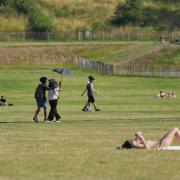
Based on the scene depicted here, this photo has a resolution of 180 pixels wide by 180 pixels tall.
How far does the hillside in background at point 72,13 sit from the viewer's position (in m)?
151

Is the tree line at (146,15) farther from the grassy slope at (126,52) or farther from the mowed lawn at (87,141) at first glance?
the mowed lawn at (87,141)

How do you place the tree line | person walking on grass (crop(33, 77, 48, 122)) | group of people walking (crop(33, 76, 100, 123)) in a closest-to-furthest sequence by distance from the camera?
group of people walking (crop(33, 76, 100, 123)) → person walking on grass (crop(33, 77, 48, 122)) → the tree line

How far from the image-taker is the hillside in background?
151m

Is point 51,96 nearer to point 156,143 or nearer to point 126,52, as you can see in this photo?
point 156,143

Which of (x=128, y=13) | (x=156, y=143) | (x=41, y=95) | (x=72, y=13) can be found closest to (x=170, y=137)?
(x=156, y=143)

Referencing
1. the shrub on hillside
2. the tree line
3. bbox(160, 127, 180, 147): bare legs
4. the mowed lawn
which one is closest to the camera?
the mowed lawn

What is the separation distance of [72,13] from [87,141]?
135567mm

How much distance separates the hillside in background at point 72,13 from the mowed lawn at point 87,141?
85427mm

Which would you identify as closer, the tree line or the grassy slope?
the grassy slope

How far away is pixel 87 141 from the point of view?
89.1ft

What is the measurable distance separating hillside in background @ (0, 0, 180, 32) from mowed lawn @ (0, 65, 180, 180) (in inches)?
3363

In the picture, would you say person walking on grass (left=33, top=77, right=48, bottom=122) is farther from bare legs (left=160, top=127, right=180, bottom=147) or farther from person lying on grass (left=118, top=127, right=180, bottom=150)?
bare legs (left=160, top=127, right=180, bottom=147)

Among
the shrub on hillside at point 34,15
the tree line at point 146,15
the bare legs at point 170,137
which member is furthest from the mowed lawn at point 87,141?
the tree line at point 146,15

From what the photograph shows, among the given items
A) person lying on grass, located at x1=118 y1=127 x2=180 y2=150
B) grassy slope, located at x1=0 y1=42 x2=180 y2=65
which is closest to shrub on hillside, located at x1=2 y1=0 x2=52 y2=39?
grassy slope, located at x1=0 y1=42 x2=180 y2=65
